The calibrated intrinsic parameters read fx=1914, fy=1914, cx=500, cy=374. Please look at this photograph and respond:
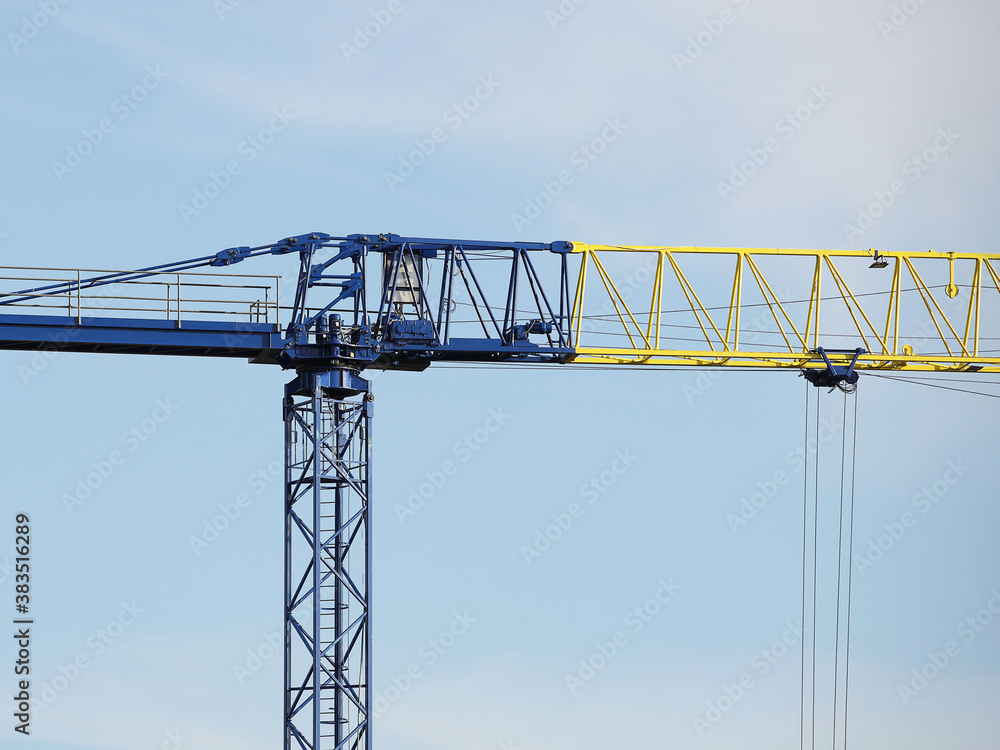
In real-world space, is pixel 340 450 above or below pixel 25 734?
above

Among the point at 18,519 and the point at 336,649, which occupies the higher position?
the point at 18,519

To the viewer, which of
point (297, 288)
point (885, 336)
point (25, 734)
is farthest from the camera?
point (885, 336)

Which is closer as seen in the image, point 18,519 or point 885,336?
point 18,519

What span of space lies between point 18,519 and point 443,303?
16015 millimetres

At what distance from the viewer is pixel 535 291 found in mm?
67062

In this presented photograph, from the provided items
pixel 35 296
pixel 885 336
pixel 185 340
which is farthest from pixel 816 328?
pixel 35 296

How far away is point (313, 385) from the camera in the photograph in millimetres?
64938

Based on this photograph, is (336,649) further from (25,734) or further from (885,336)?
(885,336)

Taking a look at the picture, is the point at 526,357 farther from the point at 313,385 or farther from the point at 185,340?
the point at 185,340

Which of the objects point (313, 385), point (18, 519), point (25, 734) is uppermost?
point (313, 385)

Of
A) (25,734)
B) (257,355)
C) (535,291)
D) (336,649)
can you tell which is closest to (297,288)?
(257,355)

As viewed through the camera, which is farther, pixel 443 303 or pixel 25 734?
pixel 443 303

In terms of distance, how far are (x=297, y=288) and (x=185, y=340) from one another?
4526 mm

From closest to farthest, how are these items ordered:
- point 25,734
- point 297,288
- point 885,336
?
point 25,734 < point 297,288 < point 885,336
